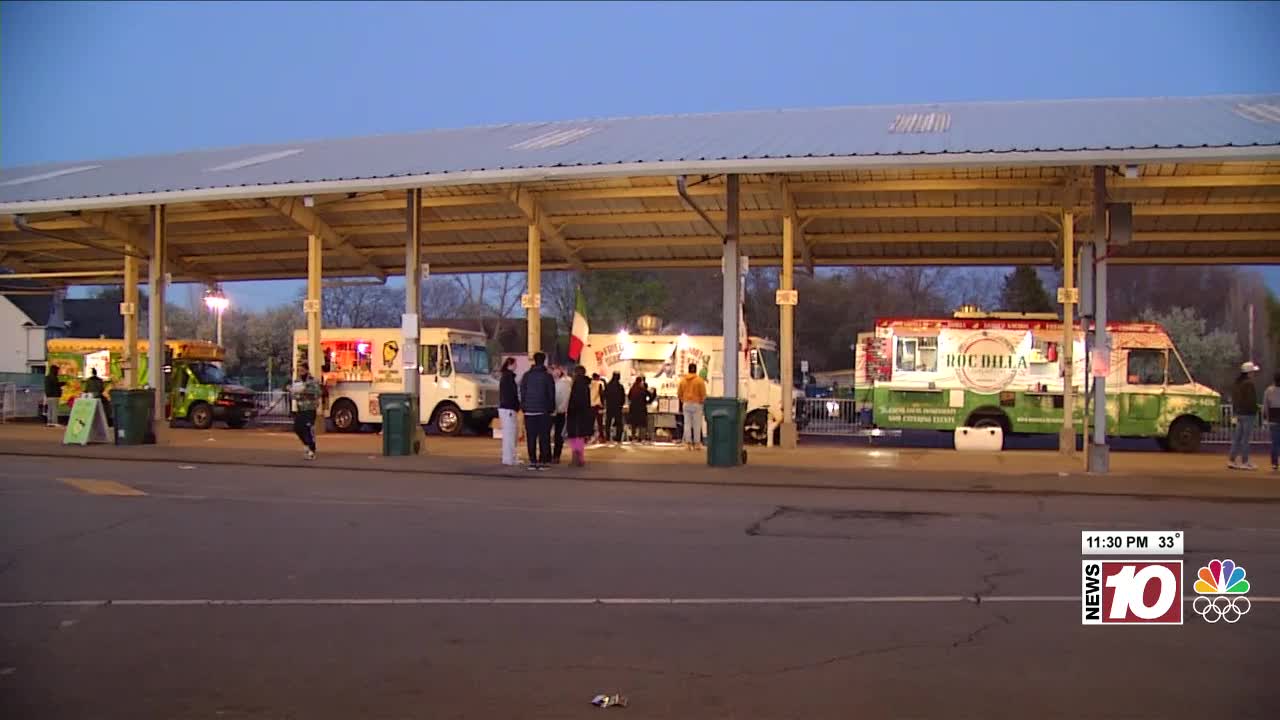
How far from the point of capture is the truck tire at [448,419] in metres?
27.0

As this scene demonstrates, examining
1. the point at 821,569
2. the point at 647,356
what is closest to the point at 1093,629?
the point at 821,569

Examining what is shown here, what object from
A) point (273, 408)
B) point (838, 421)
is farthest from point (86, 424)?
point (838, 421)

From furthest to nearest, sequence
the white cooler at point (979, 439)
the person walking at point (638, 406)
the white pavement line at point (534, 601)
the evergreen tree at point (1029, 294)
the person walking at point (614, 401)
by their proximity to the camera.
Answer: the evergreen tree at point (1029, 294), the person walking at point (638, 406), the white cooler at point (979, 439), the person walking at point (614, 401), the white pavement line at point (534, 601)

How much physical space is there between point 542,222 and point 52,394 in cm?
1558

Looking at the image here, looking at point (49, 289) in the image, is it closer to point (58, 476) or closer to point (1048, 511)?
point (58, 476)

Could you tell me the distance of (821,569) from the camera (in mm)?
9203

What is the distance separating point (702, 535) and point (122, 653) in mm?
5850

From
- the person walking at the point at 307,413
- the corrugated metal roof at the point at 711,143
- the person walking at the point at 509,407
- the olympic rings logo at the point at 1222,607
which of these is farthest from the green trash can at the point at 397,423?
the olympic rings logo at the point at 1222,607

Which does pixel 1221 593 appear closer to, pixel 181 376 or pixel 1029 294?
pixel 181 376

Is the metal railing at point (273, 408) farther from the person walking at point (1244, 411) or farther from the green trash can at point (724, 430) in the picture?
the person walking at point (1244, 411)

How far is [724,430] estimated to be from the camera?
18500mm

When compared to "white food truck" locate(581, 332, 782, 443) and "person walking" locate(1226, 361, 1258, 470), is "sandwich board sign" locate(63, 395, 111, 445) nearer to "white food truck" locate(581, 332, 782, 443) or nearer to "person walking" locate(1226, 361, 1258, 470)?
"white food truck" locate(581, 332, 782, 443)

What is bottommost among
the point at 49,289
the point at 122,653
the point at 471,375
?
the point at 122,653
